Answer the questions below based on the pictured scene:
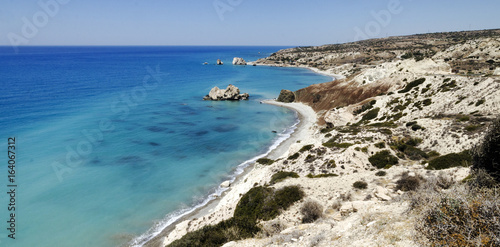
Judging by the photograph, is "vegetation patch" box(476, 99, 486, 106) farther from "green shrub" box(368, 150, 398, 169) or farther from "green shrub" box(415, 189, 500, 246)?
"green shrub" box(415, 189, 500, 246)

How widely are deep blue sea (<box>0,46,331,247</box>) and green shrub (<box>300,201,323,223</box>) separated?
15.3 m

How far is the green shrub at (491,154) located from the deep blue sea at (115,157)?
24.2m

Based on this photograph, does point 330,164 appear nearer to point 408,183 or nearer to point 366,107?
point 408,183

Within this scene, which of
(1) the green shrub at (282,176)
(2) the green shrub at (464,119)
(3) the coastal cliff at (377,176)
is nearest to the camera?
(3) the coastal cliff at (377,176)

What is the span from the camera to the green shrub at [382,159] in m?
23.0

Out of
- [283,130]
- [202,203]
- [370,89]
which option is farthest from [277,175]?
[370,89]

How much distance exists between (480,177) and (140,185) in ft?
104

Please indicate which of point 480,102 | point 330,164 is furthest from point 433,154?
point 480,102

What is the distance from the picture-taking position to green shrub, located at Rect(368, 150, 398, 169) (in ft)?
75.3

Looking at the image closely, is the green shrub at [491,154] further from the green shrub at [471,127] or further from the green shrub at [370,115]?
the green shrub at [370,115]

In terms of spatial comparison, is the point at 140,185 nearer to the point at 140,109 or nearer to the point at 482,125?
the point at 482,125

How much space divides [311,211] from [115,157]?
34.0m

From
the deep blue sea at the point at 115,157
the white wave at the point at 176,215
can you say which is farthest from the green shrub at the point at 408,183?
the deep blue sea at the point at 115,157

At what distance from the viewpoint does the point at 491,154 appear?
11234 mm
